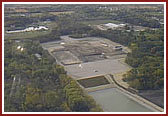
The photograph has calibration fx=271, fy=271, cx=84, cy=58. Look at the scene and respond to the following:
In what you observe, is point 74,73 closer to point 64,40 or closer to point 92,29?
point 64,40

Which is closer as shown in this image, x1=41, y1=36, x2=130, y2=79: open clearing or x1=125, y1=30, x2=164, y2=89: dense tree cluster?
x1=125, y1=30, x2=164, y2=89: dense tree cluster

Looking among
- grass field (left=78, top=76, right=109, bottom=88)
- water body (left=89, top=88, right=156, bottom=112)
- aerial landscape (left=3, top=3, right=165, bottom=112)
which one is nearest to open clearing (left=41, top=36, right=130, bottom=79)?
aerial landscape (left=3, top=3, right=165, bottom=112)

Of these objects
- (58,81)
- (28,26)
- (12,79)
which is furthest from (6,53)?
(28,26)

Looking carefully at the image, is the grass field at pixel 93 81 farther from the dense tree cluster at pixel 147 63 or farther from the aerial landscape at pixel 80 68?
the dense tree cluster at pixel 147 63

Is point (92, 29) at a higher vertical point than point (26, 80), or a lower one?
higher

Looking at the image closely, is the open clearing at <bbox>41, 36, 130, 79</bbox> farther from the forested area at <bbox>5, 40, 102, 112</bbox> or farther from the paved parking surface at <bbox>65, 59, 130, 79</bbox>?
the forested area at <bbox>5, 40, 102, 112</bbox>

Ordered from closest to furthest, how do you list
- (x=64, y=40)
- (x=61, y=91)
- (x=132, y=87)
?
(x=61, y=91)
(x=132, y=87)
(x=64, y=40)

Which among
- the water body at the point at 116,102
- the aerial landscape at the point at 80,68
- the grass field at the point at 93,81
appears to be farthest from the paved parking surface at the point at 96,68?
the water body at the point at 116,102
